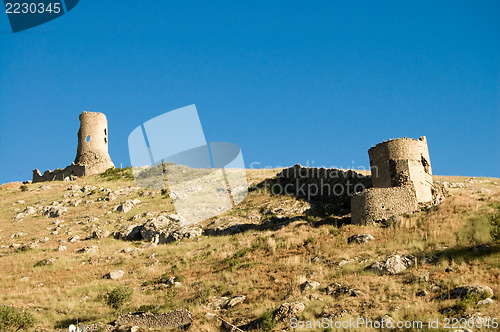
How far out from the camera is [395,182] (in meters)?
23.4

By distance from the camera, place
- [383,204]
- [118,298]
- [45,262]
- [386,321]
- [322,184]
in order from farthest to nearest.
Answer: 1. [322,184]
2. [45,262]
3. [383,204]
4. [118,298]
5. [386,321]

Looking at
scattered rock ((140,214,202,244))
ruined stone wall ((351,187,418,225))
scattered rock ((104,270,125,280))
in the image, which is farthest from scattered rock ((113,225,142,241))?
ruined stone wall ((351,187,418,225))

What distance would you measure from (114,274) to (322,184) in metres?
16.9

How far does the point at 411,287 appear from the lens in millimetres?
13828

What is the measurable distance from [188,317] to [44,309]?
6.02m

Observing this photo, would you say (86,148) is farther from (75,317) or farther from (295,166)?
(75,317)

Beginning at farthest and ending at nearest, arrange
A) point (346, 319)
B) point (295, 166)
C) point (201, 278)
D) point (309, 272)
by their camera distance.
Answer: point (295, 166), point (201, 278), point (309, 272), point (346, 319)

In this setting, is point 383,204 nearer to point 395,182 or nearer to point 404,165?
point 395,182

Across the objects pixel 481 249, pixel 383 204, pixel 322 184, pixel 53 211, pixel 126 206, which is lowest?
pixel 481 249

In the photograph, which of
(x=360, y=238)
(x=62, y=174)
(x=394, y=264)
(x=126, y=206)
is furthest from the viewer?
(x=62, y=174)

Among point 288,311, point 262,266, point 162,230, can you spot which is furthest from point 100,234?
point 288,311

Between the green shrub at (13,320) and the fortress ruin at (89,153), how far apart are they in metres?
34.2

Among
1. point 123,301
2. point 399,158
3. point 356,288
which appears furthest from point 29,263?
point 399,158

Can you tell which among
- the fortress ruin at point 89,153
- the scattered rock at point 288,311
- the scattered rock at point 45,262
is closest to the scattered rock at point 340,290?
the scattered rock at point 288,311
